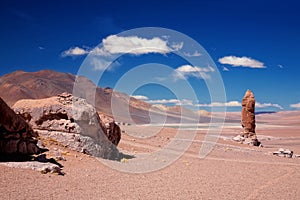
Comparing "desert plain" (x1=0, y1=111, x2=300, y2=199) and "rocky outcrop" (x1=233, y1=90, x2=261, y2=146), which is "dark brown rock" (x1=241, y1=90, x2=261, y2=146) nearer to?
"rocky outcrop" (x1=233, y1=90, x2=261, y2=146)

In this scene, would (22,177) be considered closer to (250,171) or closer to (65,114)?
(65,114)

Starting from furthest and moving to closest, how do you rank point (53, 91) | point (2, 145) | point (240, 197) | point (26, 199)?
point (53, 91) → point (2, 145) → point (240, 197) → point (26, 199)

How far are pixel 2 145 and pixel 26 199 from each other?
13.3 ft

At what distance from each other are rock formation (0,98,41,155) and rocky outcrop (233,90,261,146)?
2703cm

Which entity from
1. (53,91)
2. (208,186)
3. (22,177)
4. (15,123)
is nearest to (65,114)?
(15,123)

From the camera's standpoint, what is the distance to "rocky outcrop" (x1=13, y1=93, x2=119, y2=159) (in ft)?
47.2

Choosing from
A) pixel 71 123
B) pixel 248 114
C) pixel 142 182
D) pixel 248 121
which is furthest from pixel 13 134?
pixel 248 114

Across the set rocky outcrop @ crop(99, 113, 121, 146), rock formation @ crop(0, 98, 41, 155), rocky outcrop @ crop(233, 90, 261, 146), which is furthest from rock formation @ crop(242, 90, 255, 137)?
rock formation @ crop(0, 98, 41, 155)

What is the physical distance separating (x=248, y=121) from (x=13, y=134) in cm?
2907

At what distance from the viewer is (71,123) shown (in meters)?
14.5

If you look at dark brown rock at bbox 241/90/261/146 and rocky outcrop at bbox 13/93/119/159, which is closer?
rocky outcrop at bbox 13/93/119/159

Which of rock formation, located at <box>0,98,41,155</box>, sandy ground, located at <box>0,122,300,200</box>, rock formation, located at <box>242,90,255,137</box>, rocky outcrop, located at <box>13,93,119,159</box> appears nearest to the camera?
sandy ground, located at <box>0,122,300,200</box>

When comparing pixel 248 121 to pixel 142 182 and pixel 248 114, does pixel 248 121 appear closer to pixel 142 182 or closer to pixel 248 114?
pixel 248 114

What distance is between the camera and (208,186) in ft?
36.1
